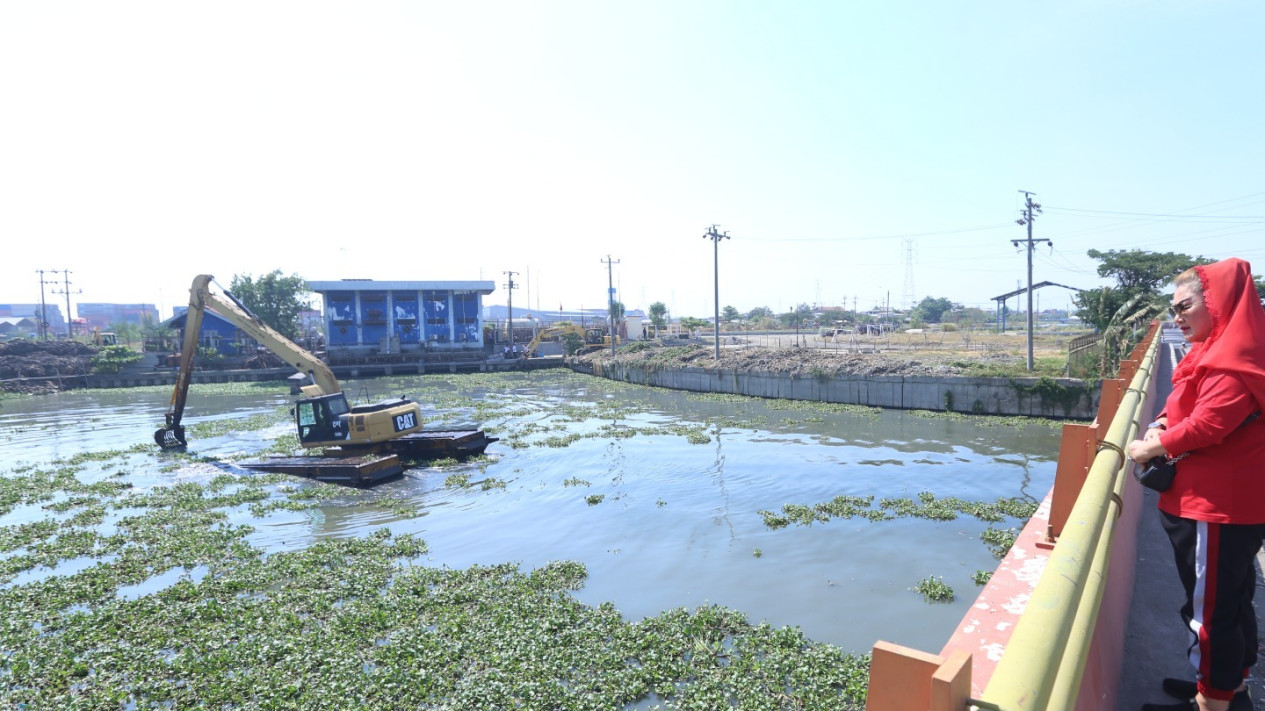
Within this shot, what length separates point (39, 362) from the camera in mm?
50625

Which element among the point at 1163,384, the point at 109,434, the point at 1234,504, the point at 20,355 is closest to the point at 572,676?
the point at 1234,504

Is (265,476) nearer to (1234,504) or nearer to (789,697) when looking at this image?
(789,697)

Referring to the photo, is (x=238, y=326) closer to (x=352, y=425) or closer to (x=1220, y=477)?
(x=352, y=425)

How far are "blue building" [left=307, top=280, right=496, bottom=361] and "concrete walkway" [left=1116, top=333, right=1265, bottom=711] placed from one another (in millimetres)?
61539

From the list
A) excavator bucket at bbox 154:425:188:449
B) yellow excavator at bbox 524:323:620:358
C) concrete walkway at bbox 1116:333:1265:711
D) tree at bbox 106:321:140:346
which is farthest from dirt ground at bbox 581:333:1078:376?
tree at bbox 106:321:140:346

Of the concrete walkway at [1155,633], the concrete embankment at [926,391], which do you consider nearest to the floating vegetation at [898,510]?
the concrete walkway at [1155,633]

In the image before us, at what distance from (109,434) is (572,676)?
98.0 ft

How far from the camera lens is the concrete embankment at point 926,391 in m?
26.3

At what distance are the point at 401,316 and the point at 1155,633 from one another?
6490cm

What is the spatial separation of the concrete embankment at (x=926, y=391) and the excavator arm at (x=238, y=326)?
2204 centimetres

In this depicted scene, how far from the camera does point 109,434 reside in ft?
91.3

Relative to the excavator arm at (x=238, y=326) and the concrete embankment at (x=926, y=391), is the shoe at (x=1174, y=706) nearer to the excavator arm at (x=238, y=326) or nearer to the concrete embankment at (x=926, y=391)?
the excavator arm at (x=238, y=326)

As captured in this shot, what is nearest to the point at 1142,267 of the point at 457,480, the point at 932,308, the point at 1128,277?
the point at 1128,277

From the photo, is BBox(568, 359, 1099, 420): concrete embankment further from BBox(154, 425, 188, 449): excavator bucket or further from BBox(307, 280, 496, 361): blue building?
BBox(307, 280, 496, 361): blue building
